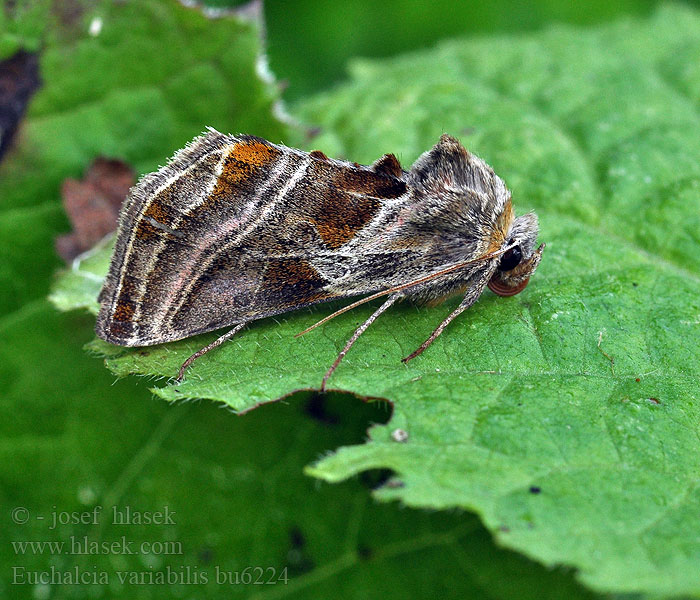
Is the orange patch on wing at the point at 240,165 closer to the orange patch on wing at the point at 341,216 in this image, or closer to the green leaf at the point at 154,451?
the orange patch on wing at the point at 341,216

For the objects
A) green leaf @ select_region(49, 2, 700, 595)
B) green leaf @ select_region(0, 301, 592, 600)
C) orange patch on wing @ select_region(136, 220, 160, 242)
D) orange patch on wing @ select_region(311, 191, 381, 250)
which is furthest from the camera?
green leaf @ select_region(0, 301, 592, 600)

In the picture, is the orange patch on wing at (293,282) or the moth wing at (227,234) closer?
the moth wing at (227,234)

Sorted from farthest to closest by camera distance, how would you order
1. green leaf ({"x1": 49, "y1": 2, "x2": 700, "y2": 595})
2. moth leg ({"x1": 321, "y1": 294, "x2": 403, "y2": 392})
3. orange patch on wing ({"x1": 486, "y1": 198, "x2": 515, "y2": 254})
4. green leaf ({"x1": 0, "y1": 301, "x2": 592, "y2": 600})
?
green leaf ({"x1": 0, "y1": 301, "x2": 592, "y2": 600}), orange patch on wing ({"x1": 486, "y1": 198, "x2": 515, "y2": 254}), moth leg ({"x1": 321, "y1": 294, "x2": 403, "y2": 392}), green leaf ({"x1": 49, "y1": 2, "x2": 700, "y2": 595})

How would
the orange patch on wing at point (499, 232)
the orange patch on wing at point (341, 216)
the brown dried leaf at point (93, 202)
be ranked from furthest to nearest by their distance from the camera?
the brown dried leaf at point (93, 202) < the orange patch on wing at point (499, 232) < the orange patch on wing at point (341, 216)

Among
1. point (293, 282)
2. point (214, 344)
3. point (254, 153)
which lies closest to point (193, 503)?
point (214, 344)

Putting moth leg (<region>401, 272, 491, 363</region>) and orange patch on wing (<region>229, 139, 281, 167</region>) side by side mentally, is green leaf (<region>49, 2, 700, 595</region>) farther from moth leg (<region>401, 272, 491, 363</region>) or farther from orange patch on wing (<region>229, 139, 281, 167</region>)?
orange patch on wing (<region>229, 139, 281, 167</region>)

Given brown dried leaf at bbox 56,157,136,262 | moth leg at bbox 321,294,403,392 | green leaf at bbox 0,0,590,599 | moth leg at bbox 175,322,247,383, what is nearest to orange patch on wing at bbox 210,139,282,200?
moth leg at bbox 175,322,247,383

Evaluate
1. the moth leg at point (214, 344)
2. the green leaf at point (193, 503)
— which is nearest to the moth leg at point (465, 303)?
the green leaf at point (193, 503)
